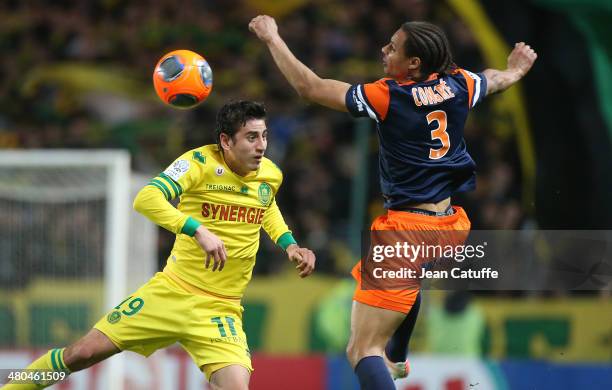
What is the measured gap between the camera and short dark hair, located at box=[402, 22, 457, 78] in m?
6.30

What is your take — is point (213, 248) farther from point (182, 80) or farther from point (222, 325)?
point (182, 80)

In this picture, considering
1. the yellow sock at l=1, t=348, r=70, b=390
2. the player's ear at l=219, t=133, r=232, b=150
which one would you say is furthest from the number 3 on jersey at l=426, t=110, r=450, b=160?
the yellow sock at l=1, t=348, r=70, b=390

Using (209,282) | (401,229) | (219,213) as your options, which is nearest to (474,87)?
(401,229)

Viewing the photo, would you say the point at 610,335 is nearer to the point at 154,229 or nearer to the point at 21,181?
the point at 154,229

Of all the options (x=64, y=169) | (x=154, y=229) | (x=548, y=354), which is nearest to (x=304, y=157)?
(x=154, y=229)

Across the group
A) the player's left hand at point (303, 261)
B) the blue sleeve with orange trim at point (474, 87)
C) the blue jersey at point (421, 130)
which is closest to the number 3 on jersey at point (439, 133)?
the blue jersey at point (421, 130)

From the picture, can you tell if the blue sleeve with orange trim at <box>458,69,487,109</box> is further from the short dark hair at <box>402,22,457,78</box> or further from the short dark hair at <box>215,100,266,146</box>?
the short dark hair at <box>215,100,266,146</box>

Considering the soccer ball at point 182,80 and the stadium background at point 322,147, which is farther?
the stadium background at point 322,147

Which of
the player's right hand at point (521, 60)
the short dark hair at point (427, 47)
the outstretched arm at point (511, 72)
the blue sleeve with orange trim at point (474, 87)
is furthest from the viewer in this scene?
the player's right hand at point (521, 60)

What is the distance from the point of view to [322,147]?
11.8 metres

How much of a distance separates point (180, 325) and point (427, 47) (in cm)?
216

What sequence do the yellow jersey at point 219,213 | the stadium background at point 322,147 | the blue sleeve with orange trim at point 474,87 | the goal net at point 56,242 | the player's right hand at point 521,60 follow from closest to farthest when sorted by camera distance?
the blue sleeve with orange trim at point 474,87 < the yellow jersey at point 219,213 < the player's right hand at point 521,60 < the stadium background at point 322,147 < the goal net at point 56,242

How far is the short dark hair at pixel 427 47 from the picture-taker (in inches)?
248

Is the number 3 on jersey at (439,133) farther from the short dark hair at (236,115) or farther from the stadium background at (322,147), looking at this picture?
the stadium background at (322,147)
